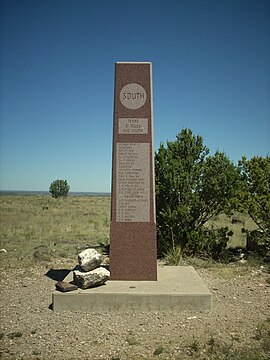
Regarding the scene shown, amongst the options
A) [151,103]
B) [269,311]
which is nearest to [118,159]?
[151,103]

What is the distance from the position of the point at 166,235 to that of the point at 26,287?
4.37 meters

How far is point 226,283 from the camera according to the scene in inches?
301

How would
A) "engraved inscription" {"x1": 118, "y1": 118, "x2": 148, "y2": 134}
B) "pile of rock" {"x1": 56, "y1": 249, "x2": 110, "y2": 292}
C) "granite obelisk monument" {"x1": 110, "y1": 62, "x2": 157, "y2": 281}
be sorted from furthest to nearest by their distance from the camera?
1. "engraved inscription" {"x1": 118, "y1": 118, "x2": 148, "y2": 134}
2. "granite obelisk monument" {"x1": 110, "y1": 62, "x2": 157, "y2": 281}
3. "pile of rock" {"x1": 56, "y1": 249, "x2": 110, "y2": 292}

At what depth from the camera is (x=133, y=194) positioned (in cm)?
682

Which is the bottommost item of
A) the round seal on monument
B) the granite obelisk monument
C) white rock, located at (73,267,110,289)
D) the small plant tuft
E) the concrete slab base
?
the small plant tuft

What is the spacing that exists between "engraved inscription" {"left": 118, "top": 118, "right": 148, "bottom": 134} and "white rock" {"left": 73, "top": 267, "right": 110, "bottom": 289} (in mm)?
2588

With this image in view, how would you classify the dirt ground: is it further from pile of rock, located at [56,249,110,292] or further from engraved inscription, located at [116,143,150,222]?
engraved inscription, located at [116,143,150,222]

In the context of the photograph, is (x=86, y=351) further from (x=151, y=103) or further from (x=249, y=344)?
(x=151, y=103)

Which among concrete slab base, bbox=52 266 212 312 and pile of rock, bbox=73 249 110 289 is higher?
pile of rock, bbox=73 249 110 289

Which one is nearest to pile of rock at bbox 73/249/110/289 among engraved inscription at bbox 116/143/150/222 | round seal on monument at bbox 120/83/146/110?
engraved inscription at bbox 116/143/150/222

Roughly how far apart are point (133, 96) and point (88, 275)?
3.36 metres

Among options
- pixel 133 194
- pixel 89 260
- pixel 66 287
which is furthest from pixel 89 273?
pixel 133 194

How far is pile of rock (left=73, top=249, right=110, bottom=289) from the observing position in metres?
5.97

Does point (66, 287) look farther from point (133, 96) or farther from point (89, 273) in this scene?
point (133, 96)
